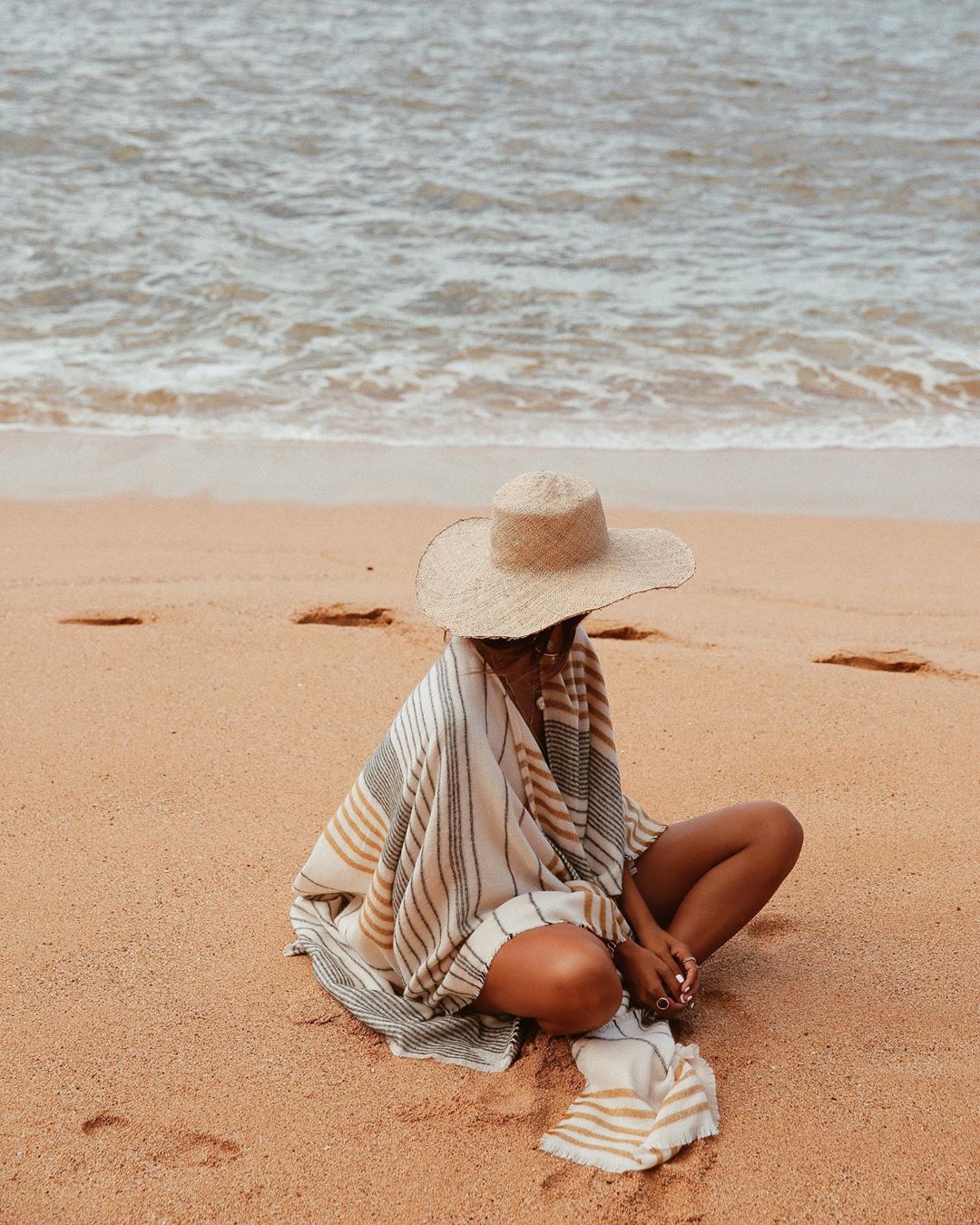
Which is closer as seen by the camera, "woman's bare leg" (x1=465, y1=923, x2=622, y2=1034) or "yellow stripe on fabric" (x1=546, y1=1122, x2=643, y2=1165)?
"yellow stripe on fabric" (x1=546, y1=1122, x2=643, y2=1165)

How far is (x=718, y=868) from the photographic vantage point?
2559 mm

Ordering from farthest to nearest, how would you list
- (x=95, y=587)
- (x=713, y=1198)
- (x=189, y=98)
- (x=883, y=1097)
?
(x=189, y=98) → (x=95, y=587) → (x=883, y=1097) → (x=713, y=1198)

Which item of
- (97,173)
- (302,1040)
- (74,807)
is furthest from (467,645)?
(97,173)

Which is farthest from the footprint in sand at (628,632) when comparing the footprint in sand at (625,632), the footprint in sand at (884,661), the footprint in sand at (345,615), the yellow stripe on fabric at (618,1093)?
the yellow stripe on fabric at (618,1093)

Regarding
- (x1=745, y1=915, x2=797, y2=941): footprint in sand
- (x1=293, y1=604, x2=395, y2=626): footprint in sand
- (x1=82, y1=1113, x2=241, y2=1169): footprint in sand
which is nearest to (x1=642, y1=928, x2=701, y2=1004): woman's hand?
(x1=745, y1=915, x2=797, y2=941): footprint in sand

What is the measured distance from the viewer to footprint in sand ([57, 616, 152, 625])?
4281 millimetres

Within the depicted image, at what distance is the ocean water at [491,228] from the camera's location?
22.8 ft

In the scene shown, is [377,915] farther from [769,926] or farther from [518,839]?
[769,926]

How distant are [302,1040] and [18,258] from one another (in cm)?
808

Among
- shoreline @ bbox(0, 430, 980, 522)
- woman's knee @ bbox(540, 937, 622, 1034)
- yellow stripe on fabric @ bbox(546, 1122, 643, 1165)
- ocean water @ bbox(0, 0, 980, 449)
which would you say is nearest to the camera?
yellow stripe on fabric @ bbox(546, 1122, 643, 1165)

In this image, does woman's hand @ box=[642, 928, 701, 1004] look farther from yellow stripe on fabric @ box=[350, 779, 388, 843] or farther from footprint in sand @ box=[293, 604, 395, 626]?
footprint in sand @ box=[293, 604, 395, 626]

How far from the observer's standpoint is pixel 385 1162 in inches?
82.4

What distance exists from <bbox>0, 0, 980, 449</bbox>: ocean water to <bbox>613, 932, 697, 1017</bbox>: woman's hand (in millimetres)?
4238

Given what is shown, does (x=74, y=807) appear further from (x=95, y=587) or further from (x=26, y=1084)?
(x=95, y=587)
